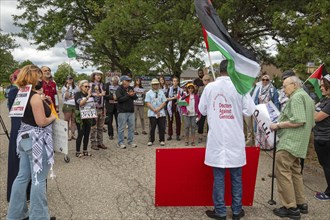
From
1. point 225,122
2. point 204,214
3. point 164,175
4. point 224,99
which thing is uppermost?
point 224,99

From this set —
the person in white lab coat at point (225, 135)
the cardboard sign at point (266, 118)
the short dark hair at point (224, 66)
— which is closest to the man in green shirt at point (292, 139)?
the cardboard sign at point (266, 118)

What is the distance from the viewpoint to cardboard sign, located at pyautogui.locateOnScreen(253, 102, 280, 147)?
453 centimetres

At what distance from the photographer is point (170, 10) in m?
10.3

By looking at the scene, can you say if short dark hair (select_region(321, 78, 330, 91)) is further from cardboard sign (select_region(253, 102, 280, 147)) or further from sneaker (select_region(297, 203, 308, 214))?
sneaker (select_region(297, 203, 308, 214))

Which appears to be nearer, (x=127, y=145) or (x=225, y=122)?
(x=225, y=122)

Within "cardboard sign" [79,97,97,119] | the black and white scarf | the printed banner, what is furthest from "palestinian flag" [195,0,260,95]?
the printed banner

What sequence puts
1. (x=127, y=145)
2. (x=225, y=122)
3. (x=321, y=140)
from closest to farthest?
1. (x=225, y=122)
2. (x=321, y=140)
3. (x=127, y=145)

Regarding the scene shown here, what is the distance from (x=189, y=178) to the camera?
14.0 feet

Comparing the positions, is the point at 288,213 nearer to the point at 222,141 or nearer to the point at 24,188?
the point at 222,141

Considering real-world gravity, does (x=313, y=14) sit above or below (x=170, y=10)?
below

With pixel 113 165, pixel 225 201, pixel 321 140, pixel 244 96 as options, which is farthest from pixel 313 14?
pixel 113 165

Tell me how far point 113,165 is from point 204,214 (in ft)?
9.52

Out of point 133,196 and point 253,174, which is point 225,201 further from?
point 133,196

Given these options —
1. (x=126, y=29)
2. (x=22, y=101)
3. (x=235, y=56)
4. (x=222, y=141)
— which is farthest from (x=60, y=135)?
(x=126, y=29)
